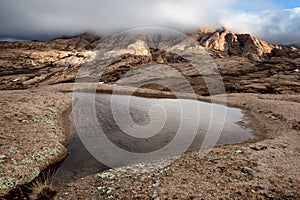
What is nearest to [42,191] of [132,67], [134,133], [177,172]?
[177,172]

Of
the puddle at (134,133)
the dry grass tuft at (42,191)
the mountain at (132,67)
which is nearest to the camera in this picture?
the dry grass tuft at (42,191)

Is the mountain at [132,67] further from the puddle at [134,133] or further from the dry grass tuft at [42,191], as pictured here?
the dry grass tuft at [42,191]

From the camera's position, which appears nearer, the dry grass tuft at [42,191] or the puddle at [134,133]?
the dry grass tuft at [42,191]

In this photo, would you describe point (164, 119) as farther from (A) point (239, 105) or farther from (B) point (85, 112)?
(A) point (239, 105)

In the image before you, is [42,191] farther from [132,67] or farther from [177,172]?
[132,67]

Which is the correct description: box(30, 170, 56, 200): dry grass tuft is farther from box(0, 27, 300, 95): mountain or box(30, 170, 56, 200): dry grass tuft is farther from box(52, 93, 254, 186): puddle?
box(0, 27, 300, 95): mountain

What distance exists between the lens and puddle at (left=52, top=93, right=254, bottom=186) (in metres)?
16.2

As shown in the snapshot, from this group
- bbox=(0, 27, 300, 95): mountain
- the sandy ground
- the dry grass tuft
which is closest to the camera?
the dry grass tuft

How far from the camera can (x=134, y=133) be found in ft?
78.6

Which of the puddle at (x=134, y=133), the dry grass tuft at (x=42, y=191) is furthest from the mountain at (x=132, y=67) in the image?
the dry grass tuft at (x=42, y=191)

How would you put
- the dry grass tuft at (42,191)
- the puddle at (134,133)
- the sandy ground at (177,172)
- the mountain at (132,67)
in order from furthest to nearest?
the mountain at (132,67) < the puddle at (134,133) < the sandy ground at (177,172) < the dry grass tuft at (42,191)

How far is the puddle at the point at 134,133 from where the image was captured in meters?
16.2

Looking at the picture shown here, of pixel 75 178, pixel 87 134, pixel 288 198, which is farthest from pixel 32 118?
pixel 288 198

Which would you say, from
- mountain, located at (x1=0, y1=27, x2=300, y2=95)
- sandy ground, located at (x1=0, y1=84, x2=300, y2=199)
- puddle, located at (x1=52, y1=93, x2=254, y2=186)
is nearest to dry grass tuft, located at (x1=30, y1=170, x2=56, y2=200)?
sandy ground, located at (x1=0, y1=84, x2=300, y2=199)
